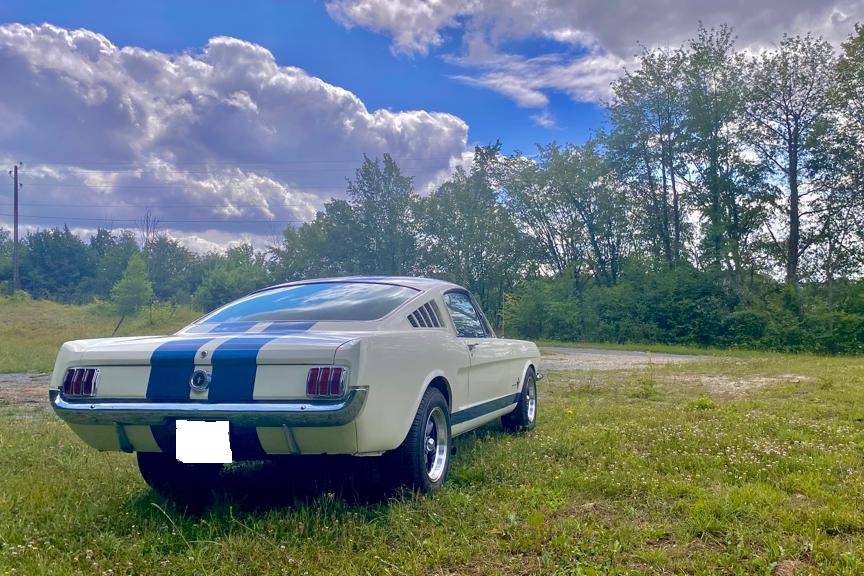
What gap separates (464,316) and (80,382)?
284 cm

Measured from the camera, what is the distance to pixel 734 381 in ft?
36.3

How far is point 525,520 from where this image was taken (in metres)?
3.45

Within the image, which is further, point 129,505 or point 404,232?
point 404,232

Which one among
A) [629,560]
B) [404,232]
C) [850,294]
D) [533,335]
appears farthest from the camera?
[404,232]

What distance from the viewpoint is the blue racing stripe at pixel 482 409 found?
4.50 m

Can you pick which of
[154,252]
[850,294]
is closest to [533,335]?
[850,294]

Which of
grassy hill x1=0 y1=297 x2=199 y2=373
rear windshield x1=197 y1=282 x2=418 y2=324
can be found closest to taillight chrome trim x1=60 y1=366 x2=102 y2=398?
rear windshield x1=197 y1=282 x2=418 y2=324

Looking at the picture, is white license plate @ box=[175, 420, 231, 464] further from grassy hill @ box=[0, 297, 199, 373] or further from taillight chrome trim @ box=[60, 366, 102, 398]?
grassy hill @ box=[0, 297, 199, 373]

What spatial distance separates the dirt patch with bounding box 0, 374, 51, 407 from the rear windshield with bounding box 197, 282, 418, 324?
5418 mm

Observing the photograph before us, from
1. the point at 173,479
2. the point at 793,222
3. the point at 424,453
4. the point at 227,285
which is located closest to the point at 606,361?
the point at 424,453

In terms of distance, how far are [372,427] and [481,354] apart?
1.90 meters

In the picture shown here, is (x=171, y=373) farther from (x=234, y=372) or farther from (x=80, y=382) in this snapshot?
(x=80, y=382)

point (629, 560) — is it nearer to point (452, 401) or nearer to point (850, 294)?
point (452, 401)

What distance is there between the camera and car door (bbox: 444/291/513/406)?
487 centimetres
